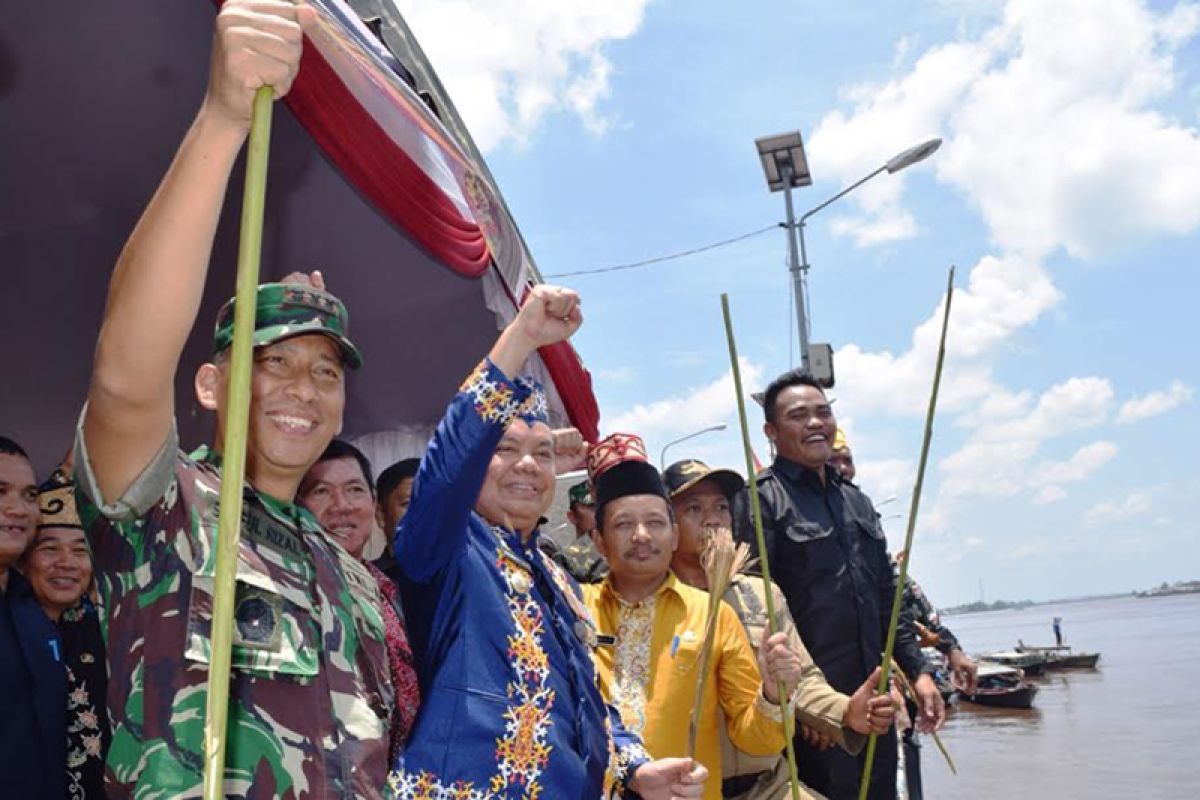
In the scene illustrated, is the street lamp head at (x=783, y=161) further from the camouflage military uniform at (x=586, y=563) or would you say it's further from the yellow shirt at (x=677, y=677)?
the yellow shirt at (x=677, y=677)

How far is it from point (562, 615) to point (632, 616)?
0.90 m

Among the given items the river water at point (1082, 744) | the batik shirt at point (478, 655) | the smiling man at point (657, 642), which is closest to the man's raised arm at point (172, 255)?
the batik shirt at point (478, 655)

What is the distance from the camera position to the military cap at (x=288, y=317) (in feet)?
4.75

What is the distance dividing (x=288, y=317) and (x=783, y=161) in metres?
8.66

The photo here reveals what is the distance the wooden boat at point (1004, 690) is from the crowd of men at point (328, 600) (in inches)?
1063

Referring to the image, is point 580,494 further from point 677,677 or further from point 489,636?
Result: point 489,636

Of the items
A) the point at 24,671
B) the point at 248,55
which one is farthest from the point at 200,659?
the point at 24,671

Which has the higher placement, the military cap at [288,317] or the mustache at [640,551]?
the military cap at [288,317]

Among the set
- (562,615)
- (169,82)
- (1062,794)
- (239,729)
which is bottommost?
(1062,794)

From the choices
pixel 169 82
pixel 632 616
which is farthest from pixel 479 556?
pixel 169 82

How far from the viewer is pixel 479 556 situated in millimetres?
1732

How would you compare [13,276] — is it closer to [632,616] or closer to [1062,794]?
[632,616]

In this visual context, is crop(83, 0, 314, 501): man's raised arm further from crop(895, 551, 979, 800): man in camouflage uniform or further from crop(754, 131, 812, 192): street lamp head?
crop(754, 131, 812, 192): street lamp head

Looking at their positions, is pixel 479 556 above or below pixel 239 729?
above
